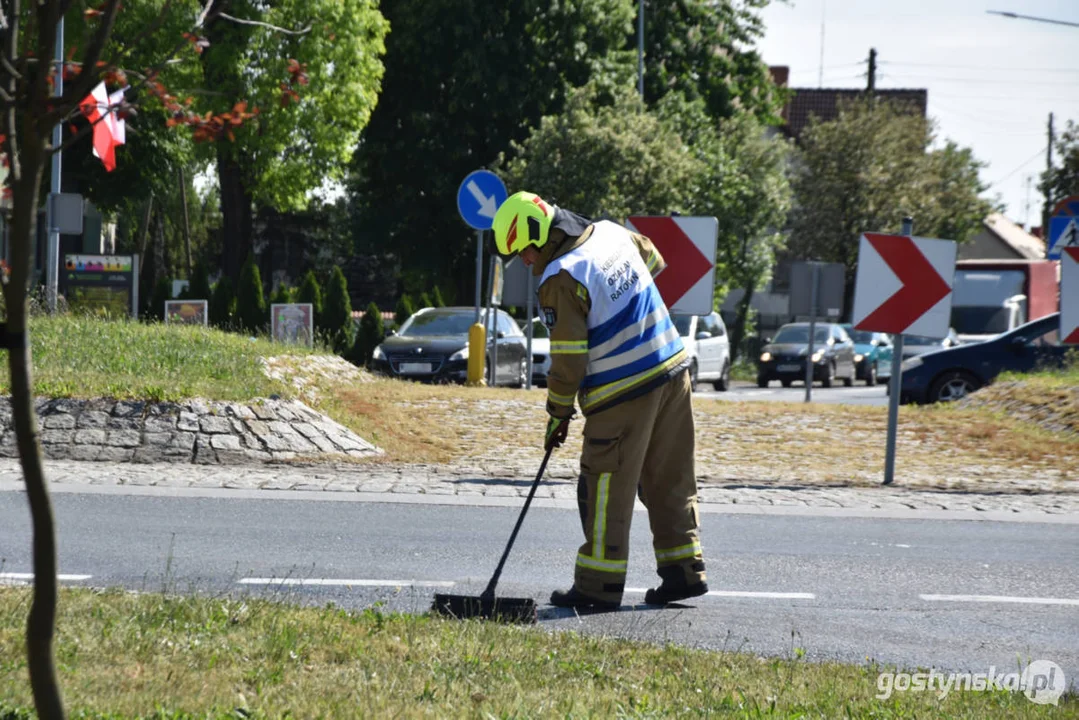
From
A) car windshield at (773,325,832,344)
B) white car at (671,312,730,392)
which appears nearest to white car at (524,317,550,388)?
white car at (671,312,730,392)

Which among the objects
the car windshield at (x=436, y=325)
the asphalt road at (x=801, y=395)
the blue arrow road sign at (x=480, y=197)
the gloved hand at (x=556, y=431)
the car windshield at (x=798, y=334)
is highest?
the blue arrow road sign at (x=480, y=197)

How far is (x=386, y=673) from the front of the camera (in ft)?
14.7

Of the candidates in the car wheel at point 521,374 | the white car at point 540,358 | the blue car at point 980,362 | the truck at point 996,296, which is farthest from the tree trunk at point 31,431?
the truck at point 996,296

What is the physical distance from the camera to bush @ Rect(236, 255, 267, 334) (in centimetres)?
3009

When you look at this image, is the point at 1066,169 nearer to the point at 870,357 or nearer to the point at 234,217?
the point at 870,357

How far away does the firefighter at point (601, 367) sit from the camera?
6.07 metres

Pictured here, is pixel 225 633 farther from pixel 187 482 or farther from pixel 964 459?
pixel 964 459

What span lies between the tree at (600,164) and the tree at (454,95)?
336cm

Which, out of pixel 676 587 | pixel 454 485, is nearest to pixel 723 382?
pixel 454 485

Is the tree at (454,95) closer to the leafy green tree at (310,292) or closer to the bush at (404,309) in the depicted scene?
the bush at (404,309)

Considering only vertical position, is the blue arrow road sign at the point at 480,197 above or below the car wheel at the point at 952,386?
above

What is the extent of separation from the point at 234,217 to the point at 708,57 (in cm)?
1713

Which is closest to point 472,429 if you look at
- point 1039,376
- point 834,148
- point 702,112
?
point 1039,376

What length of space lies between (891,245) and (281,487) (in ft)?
17.0
